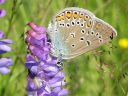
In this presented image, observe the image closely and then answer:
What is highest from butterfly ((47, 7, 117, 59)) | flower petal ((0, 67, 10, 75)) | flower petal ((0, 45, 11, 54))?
butterfly ((47, 7, 117, 59))

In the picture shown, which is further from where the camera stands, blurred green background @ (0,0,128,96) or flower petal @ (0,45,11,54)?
blurred green background @ (0,0,128,96)

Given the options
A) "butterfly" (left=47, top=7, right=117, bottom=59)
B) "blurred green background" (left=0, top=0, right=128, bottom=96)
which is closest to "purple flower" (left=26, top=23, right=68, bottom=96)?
"butterfly" (left=47, top=7, right=117, bottom=59)

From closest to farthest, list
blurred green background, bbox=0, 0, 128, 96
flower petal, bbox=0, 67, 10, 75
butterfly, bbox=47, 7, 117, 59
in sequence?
flower petal, bbox=0, 67, 10, 75 < butterfly, bbox=47, 7, 117, 59 < blurred green background, bbox=0, 0, 128, 96

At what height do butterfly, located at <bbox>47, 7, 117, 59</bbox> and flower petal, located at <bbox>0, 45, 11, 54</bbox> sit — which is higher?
butterfly, located at <bbox>47, 7, 117, 59</bbox>

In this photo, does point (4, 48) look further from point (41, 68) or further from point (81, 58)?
point (81, 58)

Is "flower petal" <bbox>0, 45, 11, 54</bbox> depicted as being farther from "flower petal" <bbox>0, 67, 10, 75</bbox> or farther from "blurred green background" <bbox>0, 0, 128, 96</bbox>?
"blurred green background" <bbox>0, 0, 128, 96</bbox>

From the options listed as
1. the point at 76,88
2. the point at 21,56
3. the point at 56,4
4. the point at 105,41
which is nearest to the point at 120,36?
the point at 56,4

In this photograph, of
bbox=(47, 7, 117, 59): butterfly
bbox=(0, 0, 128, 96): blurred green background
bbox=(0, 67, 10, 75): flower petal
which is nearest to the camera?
bbox=(0, 67, 10, 75): flower petal

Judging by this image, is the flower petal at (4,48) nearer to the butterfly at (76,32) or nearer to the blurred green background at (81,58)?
the butterfly at (76,32)
